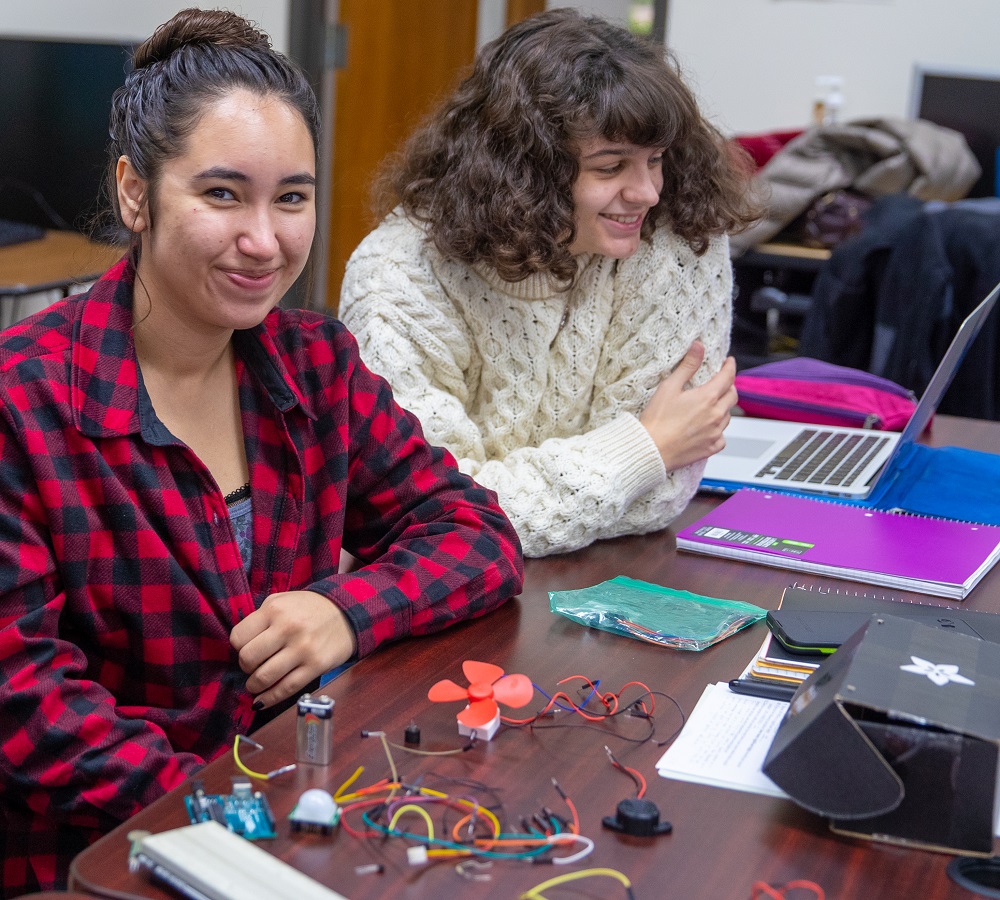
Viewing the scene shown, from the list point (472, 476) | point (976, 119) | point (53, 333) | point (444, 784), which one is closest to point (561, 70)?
point (472, 476)

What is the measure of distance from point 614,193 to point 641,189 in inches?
1.3

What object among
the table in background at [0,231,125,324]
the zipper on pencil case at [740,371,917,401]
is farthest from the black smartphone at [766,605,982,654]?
the table in background at [0,231,125,324]

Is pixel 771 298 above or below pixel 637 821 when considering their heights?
below

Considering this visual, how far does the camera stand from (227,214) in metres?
1.11

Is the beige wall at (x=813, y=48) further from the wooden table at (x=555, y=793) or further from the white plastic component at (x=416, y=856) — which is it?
the white plastic component at (x=416, y=856)

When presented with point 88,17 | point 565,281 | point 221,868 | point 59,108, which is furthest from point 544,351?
point 88,17

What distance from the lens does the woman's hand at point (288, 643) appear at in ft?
3.61

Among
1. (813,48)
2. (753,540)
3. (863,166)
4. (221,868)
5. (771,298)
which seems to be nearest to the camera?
(221,868)

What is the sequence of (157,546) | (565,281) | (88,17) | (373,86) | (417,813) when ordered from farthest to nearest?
(373,86) < (88,17) < (565,281) < (157,546) < (417,813)

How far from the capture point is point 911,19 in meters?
4.52

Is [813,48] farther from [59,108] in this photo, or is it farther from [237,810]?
[237,810]

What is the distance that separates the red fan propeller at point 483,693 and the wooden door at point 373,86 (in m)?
3.74

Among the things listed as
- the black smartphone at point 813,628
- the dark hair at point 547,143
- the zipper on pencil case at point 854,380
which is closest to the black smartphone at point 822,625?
the black smartphone at point 813,628

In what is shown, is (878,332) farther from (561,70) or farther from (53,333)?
(53,333)
